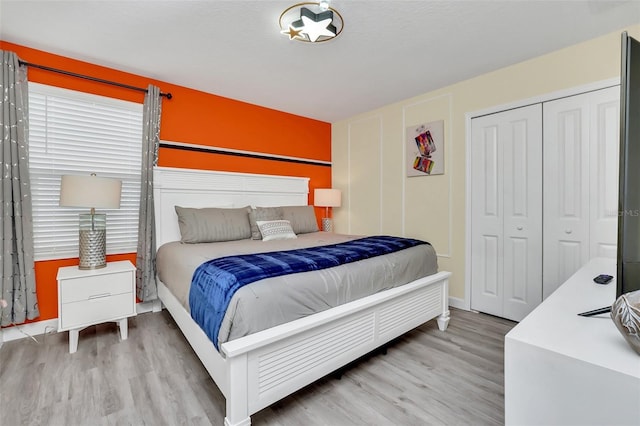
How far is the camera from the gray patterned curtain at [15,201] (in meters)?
2.26

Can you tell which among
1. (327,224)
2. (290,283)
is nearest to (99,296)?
(290,283)

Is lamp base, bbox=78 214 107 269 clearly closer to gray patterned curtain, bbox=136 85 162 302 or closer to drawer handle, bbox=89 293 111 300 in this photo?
drawer handle, bbox=89 293 111 300

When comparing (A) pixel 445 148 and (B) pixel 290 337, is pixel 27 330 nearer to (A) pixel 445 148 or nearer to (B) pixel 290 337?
(B) pixel 290 337

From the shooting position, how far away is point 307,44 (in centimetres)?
241

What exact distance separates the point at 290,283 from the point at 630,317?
127 centimetres

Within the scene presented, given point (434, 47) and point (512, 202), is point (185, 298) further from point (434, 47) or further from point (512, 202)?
point (512, 202)

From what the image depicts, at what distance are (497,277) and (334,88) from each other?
2.69 meters

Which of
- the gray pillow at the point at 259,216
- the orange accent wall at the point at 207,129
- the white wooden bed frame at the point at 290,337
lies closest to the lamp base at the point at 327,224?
the orange accent wall at the point at 207,129

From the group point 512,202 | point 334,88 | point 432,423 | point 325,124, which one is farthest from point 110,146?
point 512,202

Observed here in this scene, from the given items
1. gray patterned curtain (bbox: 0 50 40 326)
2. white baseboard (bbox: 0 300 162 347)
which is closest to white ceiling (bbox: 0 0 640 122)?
gray patterned curtain (bbox: 0 50 40 326)

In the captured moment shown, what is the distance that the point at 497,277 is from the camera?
9.66 ft

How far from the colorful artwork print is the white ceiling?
49cm

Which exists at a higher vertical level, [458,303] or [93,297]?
[93,297]

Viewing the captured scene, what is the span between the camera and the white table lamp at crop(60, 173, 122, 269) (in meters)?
2.25
